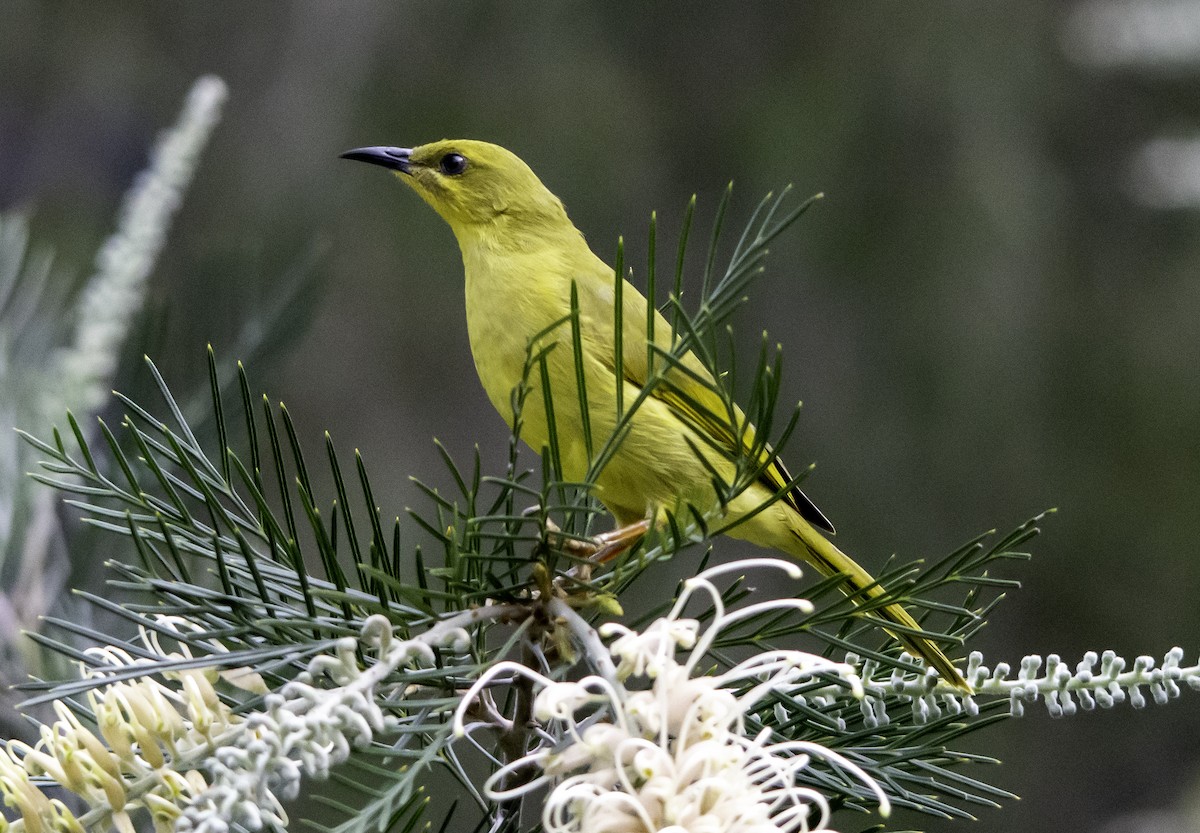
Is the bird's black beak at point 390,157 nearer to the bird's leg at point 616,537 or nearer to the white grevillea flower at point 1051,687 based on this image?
the bird's leg at point 616,537

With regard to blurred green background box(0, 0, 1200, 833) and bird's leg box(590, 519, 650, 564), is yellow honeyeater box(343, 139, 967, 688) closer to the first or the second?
bird's leg box(590, 519, 650, 564)

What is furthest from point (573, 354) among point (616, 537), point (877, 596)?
point (877, 596)

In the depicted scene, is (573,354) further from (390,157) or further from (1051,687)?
(390,157)

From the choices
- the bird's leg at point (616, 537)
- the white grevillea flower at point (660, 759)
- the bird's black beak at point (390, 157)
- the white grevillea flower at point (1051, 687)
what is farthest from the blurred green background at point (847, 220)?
the white grevillea flower at point (660, 759)

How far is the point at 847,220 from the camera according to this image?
5.26 m

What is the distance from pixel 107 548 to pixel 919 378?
14.0 feet

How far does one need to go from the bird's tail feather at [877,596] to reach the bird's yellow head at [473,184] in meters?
0.79

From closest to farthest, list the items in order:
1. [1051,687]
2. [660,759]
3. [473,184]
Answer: [660,759] < [1051,687] < [473,184]

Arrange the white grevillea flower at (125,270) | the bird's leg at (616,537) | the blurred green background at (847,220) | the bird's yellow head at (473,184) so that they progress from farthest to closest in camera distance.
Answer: the blurred green background at (847,220) → the bird's yellow head at (473,184) → the white grevillea flower at (125,270) → the bird's leg at (616,537)

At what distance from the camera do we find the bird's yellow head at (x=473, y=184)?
2332mm

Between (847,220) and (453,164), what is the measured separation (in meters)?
3.12

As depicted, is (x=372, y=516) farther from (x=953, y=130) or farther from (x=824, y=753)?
(x=953, y=130)

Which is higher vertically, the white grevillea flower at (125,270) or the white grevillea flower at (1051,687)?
the white grevillea flower at (125,270)

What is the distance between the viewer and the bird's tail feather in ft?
3.07
